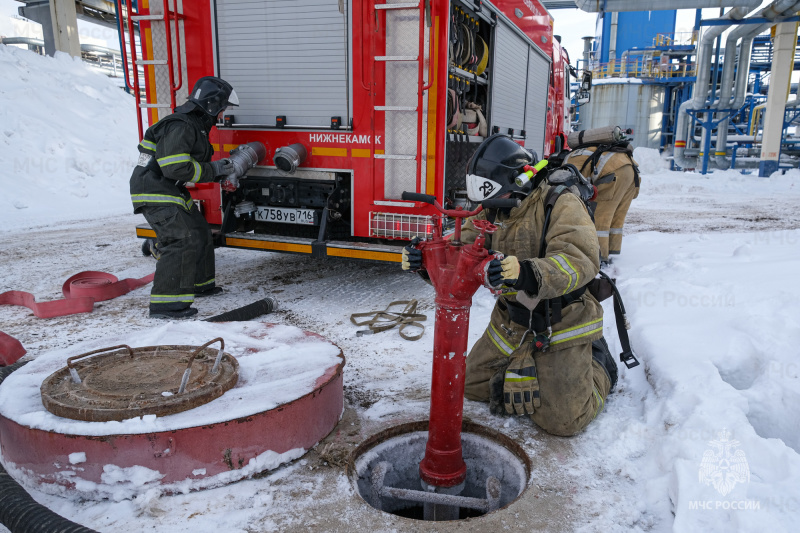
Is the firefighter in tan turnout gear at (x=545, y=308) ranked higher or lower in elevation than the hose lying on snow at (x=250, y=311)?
higher

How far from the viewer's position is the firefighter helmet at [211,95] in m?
4.60

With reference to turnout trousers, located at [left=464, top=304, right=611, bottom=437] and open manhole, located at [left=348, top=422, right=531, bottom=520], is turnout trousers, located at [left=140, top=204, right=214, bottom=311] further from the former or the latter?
turnout trousers, located at [left=464, top=304, right=611, bottom=437]

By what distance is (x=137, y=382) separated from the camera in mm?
2574

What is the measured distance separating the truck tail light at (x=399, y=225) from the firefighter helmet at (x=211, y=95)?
60.4 inches

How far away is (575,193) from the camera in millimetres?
2797

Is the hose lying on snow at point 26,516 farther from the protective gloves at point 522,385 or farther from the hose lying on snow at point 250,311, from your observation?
the hose lying on snow at point 250,311

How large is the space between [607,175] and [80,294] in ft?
16.8

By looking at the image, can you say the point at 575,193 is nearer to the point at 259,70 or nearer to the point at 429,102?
the point at 429,102

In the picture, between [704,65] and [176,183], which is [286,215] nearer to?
[176,183]

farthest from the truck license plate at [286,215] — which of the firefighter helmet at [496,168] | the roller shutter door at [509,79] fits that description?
the firefighter helmet at [496,168]

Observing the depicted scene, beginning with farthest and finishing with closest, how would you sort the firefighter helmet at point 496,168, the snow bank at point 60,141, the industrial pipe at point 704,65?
1. the industrial pipe at point 704,65
2. the snow bank at point 60,141
3. the firefighter helmet at point 496,168

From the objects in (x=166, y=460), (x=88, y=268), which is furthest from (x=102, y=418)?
(x=88, y=268)

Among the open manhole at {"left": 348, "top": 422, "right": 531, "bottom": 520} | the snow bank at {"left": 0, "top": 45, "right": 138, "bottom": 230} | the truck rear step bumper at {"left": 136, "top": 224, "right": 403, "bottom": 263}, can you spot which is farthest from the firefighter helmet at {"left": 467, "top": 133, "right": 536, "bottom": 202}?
the snow bank at {"left": 0, "top": 45, "right": 138, "bottom": 230}

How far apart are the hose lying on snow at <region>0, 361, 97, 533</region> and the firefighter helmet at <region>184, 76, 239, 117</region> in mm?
3300
